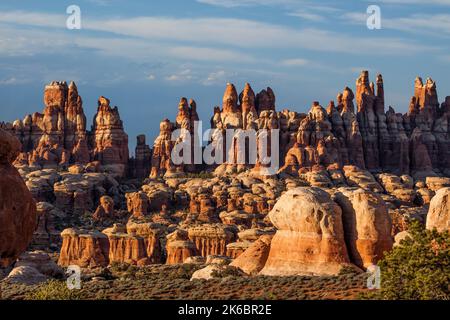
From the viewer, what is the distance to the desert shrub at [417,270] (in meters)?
44.5

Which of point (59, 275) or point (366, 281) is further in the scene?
point (59, 275)

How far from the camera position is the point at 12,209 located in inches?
1264

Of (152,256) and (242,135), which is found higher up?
(242,135)

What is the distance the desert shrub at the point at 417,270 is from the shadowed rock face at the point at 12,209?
17067 mm

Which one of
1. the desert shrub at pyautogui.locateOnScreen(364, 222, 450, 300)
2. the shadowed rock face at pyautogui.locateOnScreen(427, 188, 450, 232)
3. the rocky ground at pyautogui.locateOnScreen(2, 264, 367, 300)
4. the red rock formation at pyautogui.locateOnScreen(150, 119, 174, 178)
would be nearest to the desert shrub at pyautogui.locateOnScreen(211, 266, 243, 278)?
the rocky ground at pyautogui.locateOnScreen(2, 264, 367, 300)

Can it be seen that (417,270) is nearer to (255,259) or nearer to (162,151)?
(255,259)

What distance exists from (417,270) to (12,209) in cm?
1952

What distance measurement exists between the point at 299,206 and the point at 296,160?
310 ft

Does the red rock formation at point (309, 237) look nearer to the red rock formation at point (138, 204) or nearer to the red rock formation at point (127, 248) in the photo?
the red rock formation at point (127, 248)

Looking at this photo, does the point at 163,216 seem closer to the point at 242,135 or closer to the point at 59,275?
the point at 242,135

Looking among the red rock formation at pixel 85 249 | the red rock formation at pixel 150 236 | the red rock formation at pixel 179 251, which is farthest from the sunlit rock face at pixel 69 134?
the red rock formation at pixel 179 251

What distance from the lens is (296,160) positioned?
15712 centimetres

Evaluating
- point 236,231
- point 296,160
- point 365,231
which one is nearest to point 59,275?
point 365,231

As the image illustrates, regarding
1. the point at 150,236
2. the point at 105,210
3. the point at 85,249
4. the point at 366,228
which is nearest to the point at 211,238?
the point at 150,236
